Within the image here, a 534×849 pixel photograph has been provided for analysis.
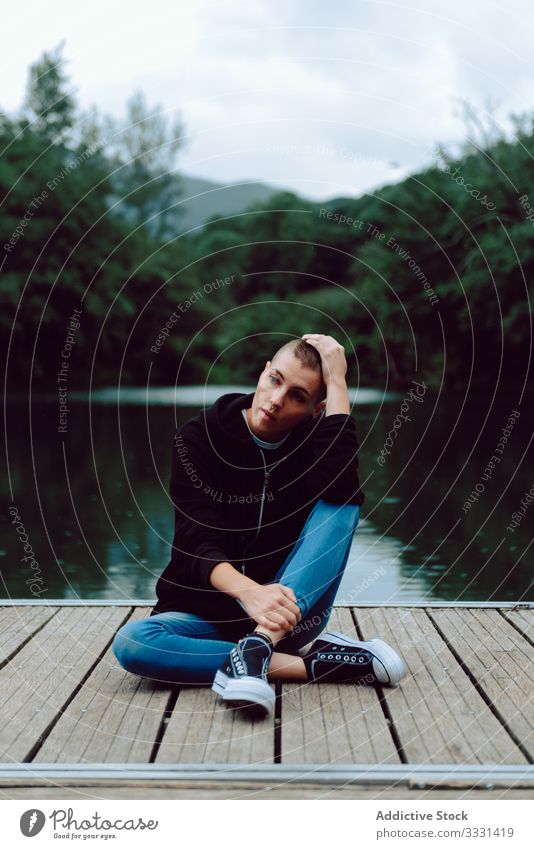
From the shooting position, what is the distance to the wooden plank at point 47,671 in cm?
339

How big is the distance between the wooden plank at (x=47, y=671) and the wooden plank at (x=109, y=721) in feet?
0.19

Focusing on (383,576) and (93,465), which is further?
(93,465)

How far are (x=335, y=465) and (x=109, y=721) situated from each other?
1206 millimetres

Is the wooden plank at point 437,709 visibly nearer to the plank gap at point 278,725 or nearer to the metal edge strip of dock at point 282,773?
the metal edge strip of dock at point 282,773

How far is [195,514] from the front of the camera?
3818 mm

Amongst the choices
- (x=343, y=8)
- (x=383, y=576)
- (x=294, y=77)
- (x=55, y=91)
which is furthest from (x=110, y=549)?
(x=55, y=91)

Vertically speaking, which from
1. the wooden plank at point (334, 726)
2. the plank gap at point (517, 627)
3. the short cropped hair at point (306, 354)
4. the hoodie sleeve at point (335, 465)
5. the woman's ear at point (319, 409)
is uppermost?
the short cropped hair at point (306, 354)

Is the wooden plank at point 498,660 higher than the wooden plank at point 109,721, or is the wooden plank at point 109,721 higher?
the wooden plank at point 498,660

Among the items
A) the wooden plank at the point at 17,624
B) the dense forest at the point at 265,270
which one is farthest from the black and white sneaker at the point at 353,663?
the dense forest at the point at 265,270

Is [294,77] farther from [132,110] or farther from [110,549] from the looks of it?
[132,110]

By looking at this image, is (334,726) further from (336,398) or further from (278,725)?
(336,398)

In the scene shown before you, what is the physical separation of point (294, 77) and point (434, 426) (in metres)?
14.5

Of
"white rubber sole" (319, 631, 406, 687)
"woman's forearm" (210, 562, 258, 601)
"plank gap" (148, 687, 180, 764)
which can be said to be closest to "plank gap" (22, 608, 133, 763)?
"plank gap" (148, 687, 180, 764)

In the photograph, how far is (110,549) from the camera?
8562mm
